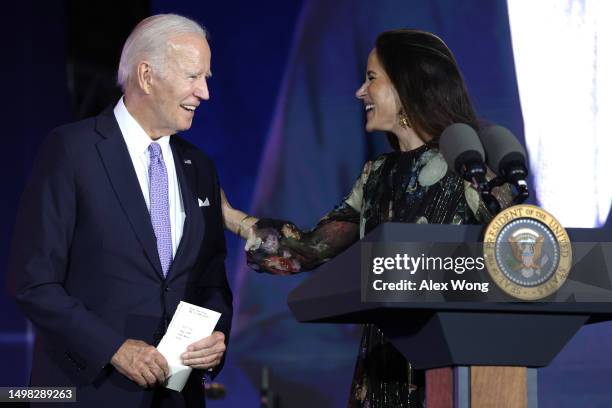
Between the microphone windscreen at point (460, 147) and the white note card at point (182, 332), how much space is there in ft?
2.48

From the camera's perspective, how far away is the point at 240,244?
421cm

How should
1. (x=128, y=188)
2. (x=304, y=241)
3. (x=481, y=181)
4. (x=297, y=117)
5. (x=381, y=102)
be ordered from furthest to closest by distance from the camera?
(x=297, y=117), (x=304, y=241), (x=381, y=102), (x=128, y=188), (x=481, y=181)

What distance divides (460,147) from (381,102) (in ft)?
2.85

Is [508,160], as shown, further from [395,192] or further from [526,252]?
[395,192]

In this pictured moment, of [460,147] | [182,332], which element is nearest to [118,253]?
[182,332]

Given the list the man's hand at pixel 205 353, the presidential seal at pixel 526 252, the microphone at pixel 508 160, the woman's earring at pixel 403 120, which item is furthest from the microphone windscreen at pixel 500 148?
the man's hand at pixel 205 353

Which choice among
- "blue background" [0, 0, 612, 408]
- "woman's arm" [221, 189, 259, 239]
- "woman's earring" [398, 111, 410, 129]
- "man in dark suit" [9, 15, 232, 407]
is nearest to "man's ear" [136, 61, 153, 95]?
"man in dark suit" [9, 15, 232, 407]

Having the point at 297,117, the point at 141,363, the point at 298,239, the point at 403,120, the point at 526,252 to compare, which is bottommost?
the point at 141,363

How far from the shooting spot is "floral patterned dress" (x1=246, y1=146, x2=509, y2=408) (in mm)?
2338

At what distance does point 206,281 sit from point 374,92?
661 mm

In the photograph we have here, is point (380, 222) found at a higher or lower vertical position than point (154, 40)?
lower

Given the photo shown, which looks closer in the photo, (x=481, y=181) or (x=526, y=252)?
(x=526, y=252)

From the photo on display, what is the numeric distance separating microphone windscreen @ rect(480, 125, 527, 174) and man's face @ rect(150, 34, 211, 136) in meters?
0.98

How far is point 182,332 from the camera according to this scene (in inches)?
90.0
